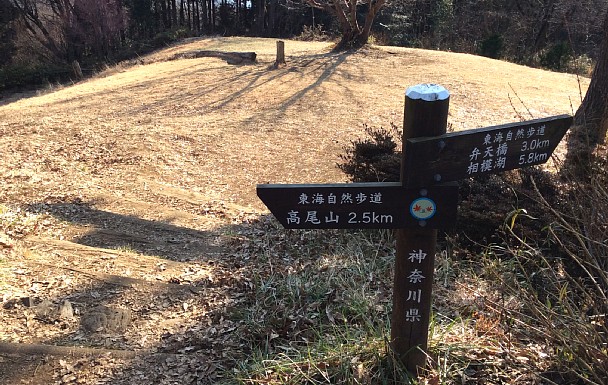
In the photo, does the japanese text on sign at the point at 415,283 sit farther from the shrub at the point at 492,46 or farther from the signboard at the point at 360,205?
the shrub at the point at 492,46

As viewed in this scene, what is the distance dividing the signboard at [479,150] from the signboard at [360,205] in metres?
0.07

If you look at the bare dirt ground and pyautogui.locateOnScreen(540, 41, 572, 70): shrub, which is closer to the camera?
the bare dirt ground

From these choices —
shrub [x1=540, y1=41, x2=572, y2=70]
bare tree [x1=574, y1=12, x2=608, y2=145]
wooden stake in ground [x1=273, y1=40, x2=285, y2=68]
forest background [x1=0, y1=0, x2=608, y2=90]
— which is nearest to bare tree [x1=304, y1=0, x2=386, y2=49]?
wooden stake in ground [x1=273, y1=40, x2=285, y2=68]

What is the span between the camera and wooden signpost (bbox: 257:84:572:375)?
2.20 m

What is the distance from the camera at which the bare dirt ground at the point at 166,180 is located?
345cm

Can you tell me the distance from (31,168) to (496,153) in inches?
274

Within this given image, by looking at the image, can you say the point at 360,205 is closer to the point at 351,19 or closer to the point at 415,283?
the point at 415,283

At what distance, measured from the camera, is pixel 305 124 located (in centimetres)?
981

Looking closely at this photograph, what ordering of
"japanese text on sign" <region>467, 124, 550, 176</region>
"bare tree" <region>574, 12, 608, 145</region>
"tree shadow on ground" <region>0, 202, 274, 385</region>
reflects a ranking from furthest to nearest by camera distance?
"bare tree" <region>574, 12, 608, 145</region>, "tree shadow on ground" <region>0, 202, 274, 385</region>, "japanese text on sign" <region>467, 124, 550, 176</region>

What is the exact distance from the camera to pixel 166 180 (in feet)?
23.7

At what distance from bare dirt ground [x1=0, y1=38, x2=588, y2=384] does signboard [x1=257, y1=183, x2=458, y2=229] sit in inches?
57.0

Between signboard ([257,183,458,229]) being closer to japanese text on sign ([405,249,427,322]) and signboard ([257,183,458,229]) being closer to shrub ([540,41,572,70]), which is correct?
japanese text on sign ([405,249,427,322])

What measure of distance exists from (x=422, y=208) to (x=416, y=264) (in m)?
0.30

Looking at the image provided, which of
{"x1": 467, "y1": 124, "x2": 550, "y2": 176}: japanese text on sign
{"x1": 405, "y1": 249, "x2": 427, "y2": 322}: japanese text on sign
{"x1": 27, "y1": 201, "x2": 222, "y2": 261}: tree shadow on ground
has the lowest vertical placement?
{"x1": 27, "y1": 201, "x2": 222, "y2": 261}: tree shadow on ground
